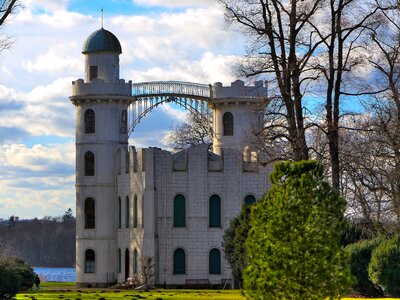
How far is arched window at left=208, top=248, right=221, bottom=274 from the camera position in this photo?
70312mm

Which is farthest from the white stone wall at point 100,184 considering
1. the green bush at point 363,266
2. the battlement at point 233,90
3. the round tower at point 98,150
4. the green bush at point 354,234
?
the green bush at point 363,266

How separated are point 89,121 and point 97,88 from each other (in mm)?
Result: 2354

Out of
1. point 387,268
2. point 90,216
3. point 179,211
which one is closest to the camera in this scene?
→ point 387,268

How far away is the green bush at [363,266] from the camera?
4156 cm

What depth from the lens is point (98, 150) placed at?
76938 mm

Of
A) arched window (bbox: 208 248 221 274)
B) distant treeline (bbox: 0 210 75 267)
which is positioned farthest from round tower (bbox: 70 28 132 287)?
distant treeline (bbox: 0 210 75 267)

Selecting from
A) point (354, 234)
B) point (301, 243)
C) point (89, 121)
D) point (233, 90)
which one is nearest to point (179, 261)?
point (89, 121)

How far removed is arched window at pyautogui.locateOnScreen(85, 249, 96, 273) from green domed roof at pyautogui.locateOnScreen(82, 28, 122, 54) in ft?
44.8

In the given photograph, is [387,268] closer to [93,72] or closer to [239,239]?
[239,239]

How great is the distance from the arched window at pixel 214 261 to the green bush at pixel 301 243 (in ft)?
140

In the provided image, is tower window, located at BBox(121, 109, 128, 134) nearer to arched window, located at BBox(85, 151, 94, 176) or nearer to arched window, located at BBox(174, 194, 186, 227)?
arched window, located at BBox(85, 151, 94, 176)

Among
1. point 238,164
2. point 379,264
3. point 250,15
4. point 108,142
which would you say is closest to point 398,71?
point 250,15

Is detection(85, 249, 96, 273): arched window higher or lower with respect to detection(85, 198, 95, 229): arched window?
lower

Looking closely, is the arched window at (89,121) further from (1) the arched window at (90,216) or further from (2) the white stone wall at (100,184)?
(1) the arched window at (90,216)
